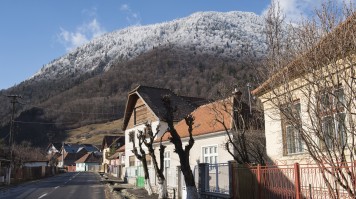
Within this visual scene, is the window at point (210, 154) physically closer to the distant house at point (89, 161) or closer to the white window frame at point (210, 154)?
the white window frame at point (210, 154)

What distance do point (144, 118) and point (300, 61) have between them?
31.7 m

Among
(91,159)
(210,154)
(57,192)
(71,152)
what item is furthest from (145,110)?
(71,152)

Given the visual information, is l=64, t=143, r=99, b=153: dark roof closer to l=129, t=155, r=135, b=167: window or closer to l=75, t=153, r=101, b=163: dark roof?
l=75, t=153, r=101, b=163: dark roof

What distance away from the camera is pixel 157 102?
40469mm

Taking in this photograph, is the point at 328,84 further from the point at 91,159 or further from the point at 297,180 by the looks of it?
the point at 91,159

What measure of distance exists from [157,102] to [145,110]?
147 cm

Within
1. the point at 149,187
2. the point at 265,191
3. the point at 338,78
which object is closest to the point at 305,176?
the point at 265,191

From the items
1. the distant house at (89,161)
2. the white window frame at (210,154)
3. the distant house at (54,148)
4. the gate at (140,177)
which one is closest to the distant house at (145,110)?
the gate at (140,177)

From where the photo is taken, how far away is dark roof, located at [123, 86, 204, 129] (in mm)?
38688

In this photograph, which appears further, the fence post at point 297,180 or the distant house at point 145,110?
the distant house at point 145,110

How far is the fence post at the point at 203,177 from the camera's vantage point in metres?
18.0

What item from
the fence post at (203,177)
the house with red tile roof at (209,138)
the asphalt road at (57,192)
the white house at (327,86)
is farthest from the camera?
the asphalt road at (57,192)

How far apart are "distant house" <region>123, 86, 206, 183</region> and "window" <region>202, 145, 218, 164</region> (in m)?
11.1

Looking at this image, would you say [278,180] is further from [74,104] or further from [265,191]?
[74,104]
